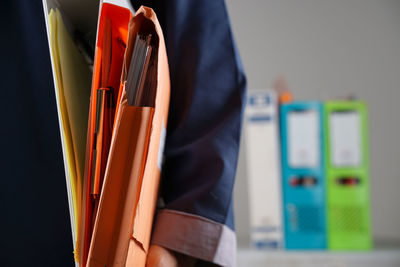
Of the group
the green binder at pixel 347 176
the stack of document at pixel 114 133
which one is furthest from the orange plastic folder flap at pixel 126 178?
the green binder at pixel 347 176

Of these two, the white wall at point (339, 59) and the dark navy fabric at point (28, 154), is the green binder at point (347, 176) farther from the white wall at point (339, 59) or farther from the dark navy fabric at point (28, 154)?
the dark navy fabric at point (28, 154)

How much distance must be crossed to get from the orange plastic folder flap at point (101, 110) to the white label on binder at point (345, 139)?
1.51 meters

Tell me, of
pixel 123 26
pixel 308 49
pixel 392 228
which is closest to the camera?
pixel 123 26

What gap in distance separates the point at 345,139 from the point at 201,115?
1.41 metres

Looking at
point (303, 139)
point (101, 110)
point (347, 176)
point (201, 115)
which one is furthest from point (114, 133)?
point (347, 176)

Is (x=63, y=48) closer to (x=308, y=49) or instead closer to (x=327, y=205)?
(x=327, y=205)

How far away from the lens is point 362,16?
6.81 ft

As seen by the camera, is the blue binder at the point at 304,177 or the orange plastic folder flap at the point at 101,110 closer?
→ the orange plastic folder flap at the point at 101,110

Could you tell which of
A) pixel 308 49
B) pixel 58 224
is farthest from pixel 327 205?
pixel 58 224

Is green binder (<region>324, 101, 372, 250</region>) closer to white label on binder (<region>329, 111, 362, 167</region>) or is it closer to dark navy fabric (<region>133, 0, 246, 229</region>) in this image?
white label on binder (<region>329, 111, 362, 167</region>)

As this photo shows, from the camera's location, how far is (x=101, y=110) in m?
0.30

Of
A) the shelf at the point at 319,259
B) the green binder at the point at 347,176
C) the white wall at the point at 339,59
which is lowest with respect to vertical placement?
the shelf at the point at 319,259

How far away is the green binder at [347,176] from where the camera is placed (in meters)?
1.65

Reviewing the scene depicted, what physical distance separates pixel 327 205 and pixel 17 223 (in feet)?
5.10
